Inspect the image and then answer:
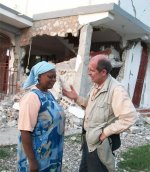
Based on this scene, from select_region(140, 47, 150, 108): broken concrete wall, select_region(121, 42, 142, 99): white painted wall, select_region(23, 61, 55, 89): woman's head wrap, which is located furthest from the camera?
select_region(140, 47, 150, 108): broken concrete wall

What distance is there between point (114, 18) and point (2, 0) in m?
4.50

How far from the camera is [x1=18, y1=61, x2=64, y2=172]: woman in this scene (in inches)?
109

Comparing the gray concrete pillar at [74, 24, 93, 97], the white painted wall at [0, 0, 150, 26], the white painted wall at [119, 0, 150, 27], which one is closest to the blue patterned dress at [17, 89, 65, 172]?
the gray concrete pillar at [74, 24, 93, 97]

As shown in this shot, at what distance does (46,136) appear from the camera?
2.88m

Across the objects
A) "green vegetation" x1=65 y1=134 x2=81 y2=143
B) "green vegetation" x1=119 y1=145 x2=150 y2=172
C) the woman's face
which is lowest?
"green vegetation" x1=119 y1=145 x2=150 y2=172

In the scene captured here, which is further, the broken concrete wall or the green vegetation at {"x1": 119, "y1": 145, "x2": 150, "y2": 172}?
the broken concrete wall

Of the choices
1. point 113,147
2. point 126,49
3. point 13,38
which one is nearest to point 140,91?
point 126,49

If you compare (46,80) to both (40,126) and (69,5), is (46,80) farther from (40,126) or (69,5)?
(69,5)

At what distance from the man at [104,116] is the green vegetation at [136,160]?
220 centimetres

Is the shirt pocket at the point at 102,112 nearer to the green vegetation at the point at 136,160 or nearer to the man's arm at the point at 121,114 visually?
the man's arm at the point at 121,114

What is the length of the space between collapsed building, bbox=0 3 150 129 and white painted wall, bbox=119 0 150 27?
468 mm

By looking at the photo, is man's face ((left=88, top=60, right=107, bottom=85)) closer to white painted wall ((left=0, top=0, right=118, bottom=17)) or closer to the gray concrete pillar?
the gray concrete pillar

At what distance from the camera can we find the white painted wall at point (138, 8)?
9954mm

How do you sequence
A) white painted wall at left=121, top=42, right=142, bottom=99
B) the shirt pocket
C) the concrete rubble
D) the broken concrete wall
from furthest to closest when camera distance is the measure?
the broken concrete wall
white painted wall at left=121, top=42, right=142, bottom=99
the concrete rubble
the shirt pocket
